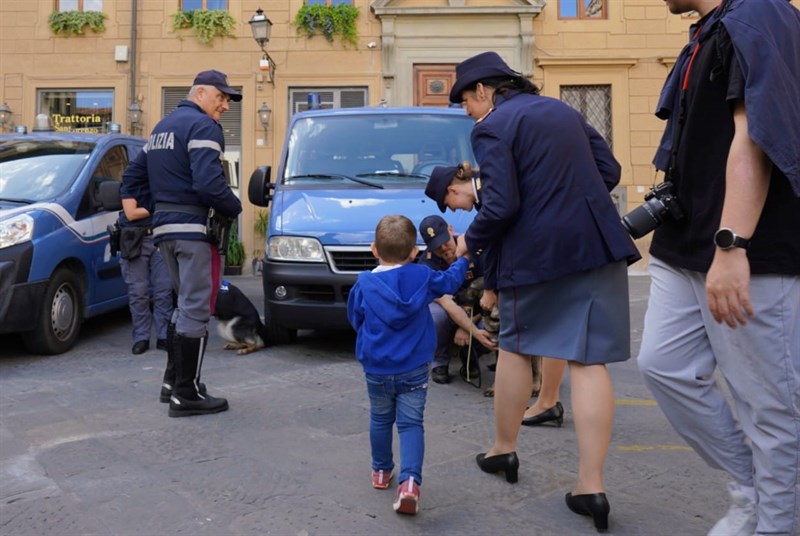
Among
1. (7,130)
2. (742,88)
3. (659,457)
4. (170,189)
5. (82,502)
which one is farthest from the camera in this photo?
(7,130)

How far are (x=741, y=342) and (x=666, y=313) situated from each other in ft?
0.95

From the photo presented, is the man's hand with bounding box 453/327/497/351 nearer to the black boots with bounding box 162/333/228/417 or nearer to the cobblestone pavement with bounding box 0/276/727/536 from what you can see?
the cobblestone pavement with bounding box 0/276/727/536

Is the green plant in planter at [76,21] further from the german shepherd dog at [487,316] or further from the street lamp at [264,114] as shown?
the german shepherd dog at [487,316]

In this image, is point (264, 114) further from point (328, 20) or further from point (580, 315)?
point (580, 315)

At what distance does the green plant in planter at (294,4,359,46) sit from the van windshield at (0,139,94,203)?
881cm

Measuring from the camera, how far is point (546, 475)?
311 centimetres

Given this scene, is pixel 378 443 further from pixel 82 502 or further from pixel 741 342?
pixel 741 342

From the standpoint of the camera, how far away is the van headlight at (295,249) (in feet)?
17.7

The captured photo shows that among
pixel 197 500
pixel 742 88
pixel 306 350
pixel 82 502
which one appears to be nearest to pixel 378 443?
pixel 197 500

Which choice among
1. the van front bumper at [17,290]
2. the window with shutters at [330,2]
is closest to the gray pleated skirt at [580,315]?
the van front bumper at [17,290]

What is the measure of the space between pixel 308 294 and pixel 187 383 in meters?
1.55

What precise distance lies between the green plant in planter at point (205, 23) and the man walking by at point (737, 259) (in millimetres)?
13752

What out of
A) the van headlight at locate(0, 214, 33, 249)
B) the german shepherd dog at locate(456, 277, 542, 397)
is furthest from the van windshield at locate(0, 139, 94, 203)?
the german shepherd dog at locate(456, 277, 542, 397)

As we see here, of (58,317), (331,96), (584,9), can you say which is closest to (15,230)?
(58,317)
